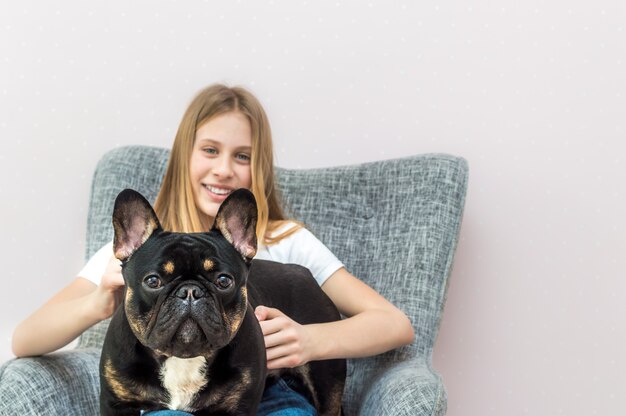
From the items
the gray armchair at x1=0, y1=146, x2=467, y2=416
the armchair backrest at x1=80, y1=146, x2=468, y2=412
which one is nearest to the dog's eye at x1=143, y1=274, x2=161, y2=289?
the gray armchair at x1=0, y1=146, x2=467, y2=416

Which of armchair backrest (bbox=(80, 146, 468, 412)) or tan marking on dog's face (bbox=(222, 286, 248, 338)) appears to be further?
armchair backrest (bbox=(80, 146, 468, 412))

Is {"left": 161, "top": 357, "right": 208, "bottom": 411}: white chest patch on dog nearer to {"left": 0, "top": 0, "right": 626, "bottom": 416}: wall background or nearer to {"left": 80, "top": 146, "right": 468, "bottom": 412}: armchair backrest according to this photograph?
{"left": 80, "top": 146, "right": 468, "bottom": 412}: armchair backrest

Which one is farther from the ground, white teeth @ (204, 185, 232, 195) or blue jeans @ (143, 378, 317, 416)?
white teeth @ (204, 185, 232, 195)

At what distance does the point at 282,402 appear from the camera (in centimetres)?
185

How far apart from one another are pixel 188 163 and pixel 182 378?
85 centimetres

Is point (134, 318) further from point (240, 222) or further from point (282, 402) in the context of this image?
point (282, 402)

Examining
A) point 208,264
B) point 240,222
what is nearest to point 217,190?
point 240,222

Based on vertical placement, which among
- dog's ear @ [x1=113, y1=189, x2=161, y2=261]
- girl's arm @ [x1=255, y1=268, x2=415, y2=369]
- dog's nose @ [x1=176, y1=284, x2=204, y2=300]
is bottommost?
girl's arm @ [x1=255, y1=268, x2=415, y2=369]

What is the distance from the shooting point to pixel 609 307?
2752mm

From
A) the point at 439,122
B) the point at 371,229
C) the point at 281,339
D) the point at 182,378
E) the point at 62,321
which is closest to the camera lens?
the point at 182,378

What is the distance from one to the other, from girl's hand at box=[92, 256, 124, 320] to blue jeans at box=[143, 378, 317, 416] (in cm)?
40

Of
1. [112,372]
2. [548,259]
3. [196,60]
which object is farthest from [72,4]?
[548,259]

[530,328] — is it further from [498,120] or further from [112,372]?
[112,372]

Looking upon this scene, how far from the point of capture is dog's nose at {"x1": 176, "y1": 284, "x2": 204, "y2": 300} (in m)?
1.47
